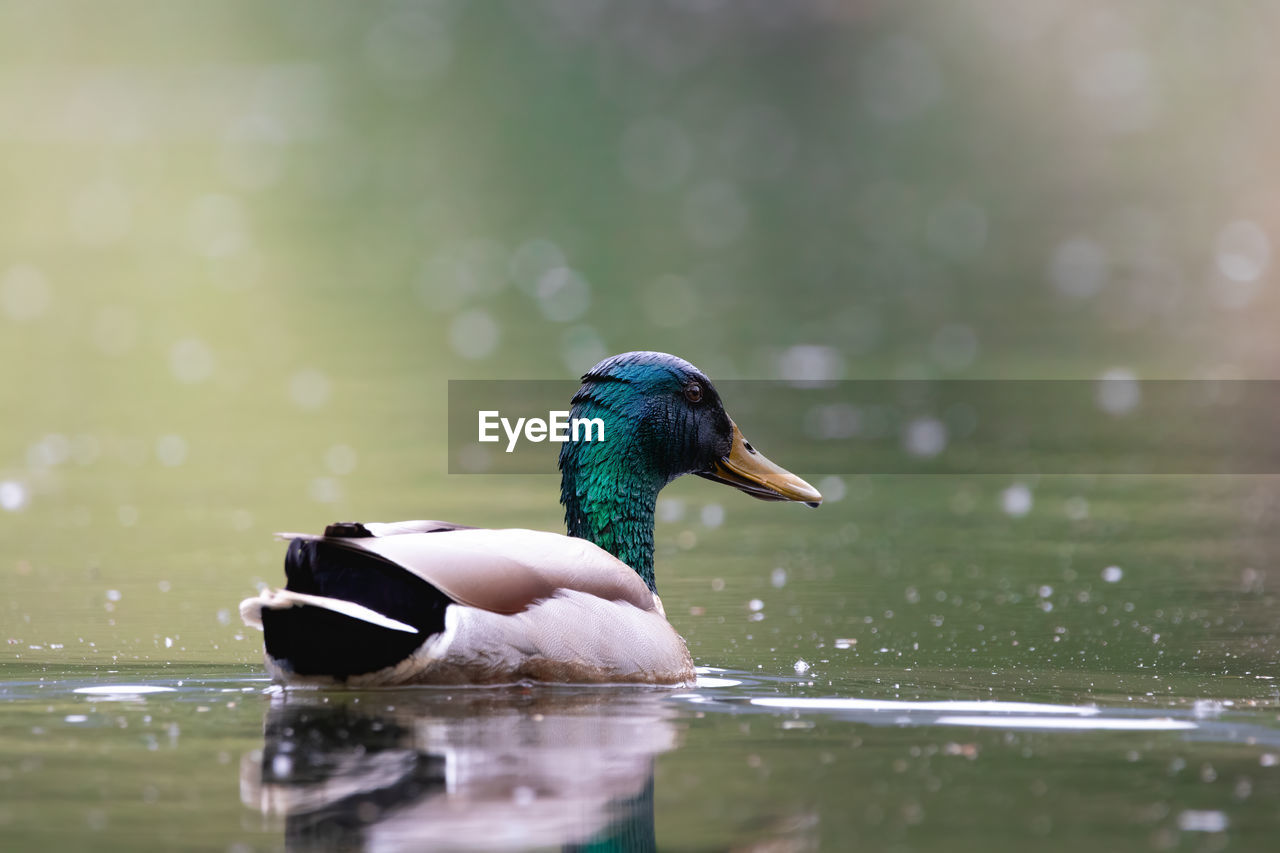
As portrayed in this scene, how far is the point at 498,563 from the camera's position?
688 centimetres

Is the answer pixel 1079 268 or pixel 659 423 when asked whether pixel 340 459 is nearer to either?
pixel 659 423

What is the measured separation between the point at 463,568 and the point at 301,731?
0.83m

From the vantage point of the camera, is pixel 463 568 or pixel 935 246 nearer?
pixel 463 568

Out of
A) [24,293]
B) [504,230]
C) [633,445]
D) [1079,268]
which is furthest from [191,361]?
[1079,268]

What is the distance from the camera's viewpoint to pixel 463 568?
22.1 ft

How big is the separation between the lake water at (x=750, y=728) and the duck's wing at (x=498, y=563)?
375 mm

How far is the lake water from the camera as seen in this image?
522 cm

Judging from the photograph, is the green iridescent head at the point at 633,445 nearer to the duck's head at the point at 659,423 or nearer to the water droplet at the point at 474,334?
the duck's head at the point at 659,423

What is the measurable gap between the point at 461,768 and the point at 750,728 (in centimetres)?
116

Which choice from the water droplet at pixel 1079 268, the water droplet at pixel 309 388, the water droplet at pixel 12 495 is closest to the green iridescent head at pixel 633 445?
the water droplet at pixel 12 495

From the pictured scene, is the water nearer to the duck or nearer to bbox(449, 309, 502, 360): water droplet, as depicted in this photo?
the duck

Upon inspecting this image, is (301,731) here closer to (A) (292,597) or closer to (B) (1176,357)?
(A) (292,597)

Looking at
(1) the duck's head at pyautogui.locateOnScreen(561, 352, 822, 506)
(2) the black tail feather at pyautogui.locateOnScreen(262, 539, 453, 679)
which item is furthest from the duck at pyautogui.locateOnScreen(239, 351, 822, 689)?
(1) the duck's head at pyautogui.locateOnScreen(561, 352, 822, 506)

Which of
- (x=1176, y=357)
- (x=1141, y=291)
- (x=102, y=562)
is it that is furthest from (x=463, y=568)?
(x=1141, y=291)
